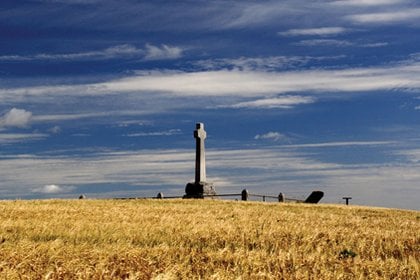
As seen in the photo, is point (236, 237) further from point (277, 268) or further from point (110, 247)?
point (277, 268)

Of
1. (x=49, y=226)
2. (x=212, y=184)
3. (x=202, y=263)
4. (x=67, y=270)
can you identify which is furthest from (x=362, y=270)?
(x=212, y=184)

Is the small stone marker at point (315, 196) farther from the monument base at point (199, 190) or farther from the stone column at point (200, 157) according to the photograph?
the stone column at point (200, 157)

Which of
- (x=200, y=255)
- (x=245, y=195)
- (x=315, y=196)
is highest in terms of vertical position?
(x=245, y=195)

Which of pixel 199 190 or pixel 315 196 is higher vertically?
pixel 199 190

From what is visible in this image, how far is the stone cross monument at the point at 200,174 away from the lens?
127 feet

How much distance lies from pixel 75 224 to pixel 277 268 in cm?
837

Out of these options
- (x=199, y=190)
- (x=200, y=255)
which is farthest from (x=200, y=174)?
(x=200, y=255)

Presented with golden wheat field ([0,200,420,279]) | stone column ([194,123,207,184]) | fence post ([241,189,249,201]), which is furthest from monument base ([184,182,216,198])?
golden wheat field ([0,200,420,279])

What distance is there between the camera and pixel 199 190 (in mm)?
38812

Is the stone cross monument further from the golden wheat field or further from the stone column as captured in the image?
the golden wheat field

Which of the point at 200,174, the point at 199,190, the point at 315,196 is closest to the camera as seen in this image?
the point at 199,190

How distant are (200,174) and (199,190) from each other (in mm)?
985

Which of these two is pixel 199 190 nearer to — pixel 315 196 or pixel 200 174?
pixel 200 174

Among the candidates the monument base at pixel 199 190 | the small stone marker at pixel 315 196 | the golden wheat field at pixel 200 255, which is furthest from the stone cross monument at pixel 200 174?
the golden wheat field at pixel 200 255
